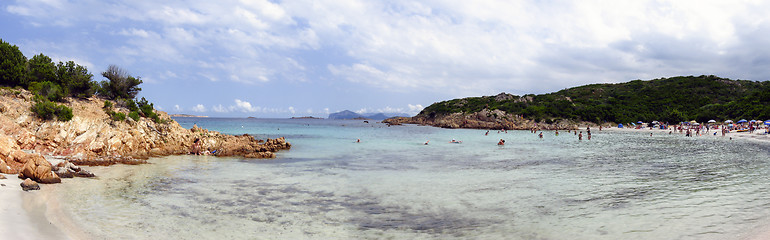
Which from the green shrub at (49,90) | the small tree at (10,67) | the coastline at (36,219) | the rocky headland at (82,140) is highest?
the small tree at (10,67)

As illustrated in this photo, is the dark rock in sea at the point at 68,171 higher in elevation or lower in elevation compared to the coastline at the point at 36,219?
higher

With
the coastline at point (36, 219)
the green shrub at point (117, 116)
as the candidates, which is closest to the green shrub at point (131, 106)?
the green shrub at point (117, 116)

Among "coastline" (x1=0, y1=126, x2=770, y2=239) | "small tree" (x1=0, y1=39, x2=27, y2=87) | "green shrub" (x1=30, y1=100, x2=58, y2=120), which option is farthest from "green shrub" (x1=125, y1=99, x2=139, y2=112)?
"coastline" (x1=0, y1=126, x2=770, y2=239)

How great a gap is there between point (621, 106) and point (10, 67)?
129720mm

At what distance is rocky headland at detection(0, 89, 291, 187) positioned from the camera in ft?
47.5

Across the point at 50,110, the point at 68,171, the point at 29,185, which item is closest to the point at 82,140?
the point at 50,110

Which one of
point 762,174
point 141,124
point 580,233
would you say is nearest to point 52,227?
point 580,233

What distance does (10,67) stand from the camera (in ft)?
74.9

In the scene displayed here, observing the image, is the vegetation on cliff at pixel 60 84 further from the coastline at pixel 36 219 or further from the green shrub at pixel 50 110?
the coastline at pixel 36 219

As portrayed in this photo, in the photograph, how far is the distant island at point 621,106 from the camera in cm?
9338

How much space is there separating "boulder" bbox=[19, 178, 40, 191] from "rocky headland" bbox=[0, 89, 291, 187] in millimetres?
1299

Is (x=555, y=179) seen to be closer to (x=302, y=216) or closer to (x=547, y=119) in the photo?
(x=302, y=216)

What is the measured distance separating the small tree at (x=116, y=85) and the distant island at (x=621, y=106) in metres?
82.3

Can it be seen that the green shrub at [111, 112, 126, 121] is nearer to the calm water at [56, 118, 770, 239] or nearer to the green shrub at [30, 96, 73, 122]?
the green shrub at [30, 96, 73, 122]
